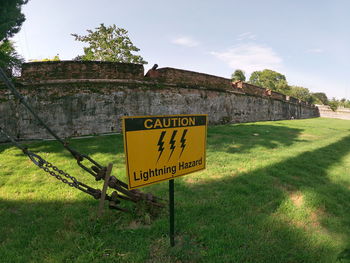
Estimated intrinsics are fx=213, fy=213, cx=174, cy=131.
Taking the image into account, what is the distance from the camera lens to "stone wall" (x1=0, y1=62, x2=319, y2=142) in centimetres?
727

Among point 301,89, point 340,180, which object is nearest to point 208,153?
point 340,180

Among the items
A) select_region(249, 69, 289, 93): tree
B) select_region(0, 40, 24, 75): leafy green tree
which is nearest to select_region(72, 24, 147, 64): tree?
select_region(0, 40, 24, 75): leafy green tree

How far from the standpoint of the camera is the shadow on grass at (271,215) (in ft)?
7.16

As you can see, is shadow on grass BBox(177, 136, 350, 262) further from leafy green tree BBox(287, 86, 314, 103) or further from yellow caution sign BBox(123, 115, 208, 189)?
leafy green tree BBox(287, 86, 314, 103)

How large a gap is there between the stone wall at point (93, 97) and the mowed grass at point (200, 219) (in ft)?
9.65

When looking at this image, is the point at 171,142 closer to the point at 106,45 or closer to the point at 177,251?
the point at 177,251

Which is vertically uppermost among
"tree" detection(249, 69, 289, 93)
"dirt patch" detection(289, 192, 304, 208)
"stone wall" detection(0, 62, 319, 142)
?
"tree" detection(249, 69, 289, 93)

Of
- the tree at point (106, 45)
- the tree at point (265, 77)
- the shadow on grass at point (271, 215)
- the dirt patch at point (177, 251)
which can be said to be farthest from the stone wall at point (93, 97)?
the tree at point (265, 77)

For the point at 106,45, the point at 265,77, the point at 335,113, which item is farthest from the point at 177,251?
the point at 265,77

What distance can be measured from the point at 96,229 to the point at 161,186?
1.47 metres

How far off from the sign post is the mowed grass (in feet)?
1.42

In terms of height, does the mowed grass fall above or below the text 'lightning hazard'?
below

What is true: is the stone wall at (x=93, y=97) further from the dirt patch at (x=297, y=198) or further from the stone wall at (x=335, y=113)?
the stone wall at (x=335, y=113)

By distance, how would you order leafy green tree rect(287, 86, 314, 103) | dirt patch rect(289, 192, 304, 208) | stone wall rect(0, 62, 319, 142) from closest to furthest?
dirt patch rect(289, 192, 304, 208), stone wall rect(0, 62, 319, 142), leafy green tree rect(287, 86, 314, 103)
